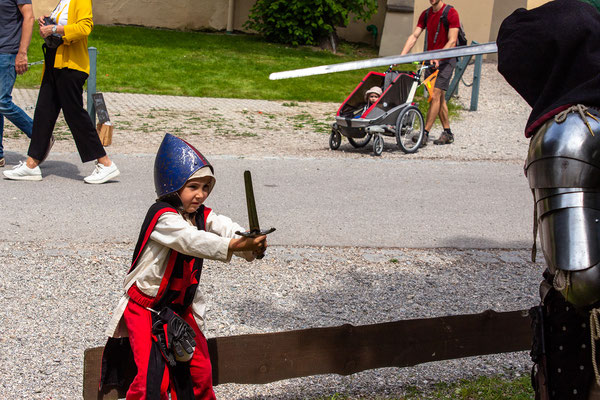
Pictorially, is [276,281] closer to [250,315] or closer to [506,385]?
[250,315]

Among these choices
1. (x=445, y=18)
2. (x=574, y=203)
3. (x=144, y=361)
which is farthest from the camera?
(x=445, y=18)

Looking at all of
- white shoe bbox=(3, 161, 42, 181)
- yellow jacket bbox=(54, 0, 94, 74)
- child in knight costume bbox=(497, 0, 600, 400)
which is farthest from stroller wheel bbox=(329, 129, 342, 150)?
child in knight costume bbox=(497, 0, 600, 400)

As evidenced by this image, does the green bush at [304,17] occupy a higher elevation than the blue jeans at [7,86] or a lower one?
higher

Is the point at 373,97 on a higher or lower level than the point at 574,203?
lower

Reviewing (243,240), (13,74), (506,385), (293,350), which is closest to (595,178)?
(243,240)

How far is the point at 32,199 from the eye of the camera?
23.2ft

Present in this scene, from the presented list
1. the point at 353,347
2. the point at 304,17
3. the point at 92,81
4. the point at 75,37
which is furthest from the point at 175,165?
the point at 304,17

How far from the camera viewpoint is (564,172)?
251cm

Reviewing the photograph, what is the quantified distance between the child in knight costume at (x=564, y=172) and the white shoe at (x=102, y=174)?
17.9 ft

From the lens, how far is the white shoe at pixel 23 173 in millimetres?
7633

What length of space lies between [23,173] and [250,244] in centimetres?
554

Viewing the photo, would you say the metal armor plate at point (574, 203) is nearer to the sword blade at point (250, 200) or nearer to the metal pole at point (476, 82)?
the sword blade at point (250, 200)

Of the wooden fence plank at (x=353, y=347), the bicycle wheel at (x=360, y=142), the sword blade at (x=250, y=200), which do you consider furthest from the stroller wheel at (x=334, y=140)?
the sword blade at (x=250, y=200)

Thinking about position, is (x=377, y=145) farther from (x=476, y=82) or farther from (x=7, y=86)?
(x=476, y=82)
